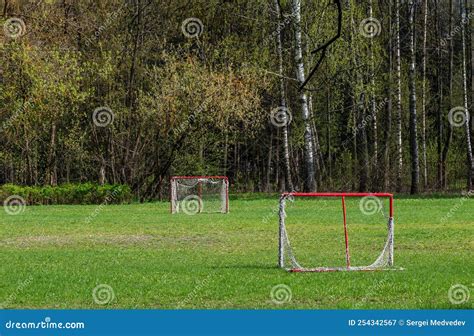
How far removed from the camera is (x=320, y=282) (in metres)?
17.7

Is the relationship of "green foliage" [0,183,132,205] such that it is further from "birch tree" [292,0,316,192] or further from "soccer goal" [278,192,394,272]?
"birch tree" [292,0,316,192]

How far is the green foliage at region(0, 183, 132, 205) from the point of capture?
44.3m

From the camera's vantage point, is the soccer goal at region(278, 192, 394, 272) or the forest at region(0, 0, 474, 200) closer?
the soccer goal at region(278, 192, 394, 272)

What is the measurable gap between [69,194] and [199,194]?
256 inches

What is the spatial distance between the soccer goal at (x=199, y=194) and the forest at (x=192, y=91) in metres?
5.91

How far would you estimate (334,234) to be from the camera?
28609 mm

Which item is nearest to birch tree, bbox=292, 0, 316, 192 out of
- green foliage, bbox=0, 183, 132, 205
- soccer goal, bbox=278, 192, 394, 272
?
soccer goal, bbox=278, 192, 394, 272

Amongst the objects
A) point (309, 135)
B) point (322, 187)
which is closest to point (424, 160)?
point (322, 187)

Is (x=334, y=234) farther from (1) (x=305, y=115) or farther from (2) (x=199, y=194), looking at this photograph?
(1) (x=305, y=115)

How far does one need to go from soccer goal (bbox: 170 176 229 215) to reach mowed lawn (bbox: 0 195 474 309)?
1.45 m

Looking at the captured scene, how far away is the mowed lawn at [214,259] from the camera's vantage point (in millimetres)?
15883

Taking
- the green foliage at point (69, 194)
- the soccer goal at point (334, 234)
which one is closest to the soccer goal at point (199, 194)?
the soccer goal at point (334, 234)

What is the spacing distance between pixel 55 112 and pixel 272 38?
528 inches

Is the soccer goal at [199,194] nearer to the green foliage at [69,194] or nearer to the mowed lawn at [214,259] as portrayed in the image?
the mowed lawn at [214,259]
